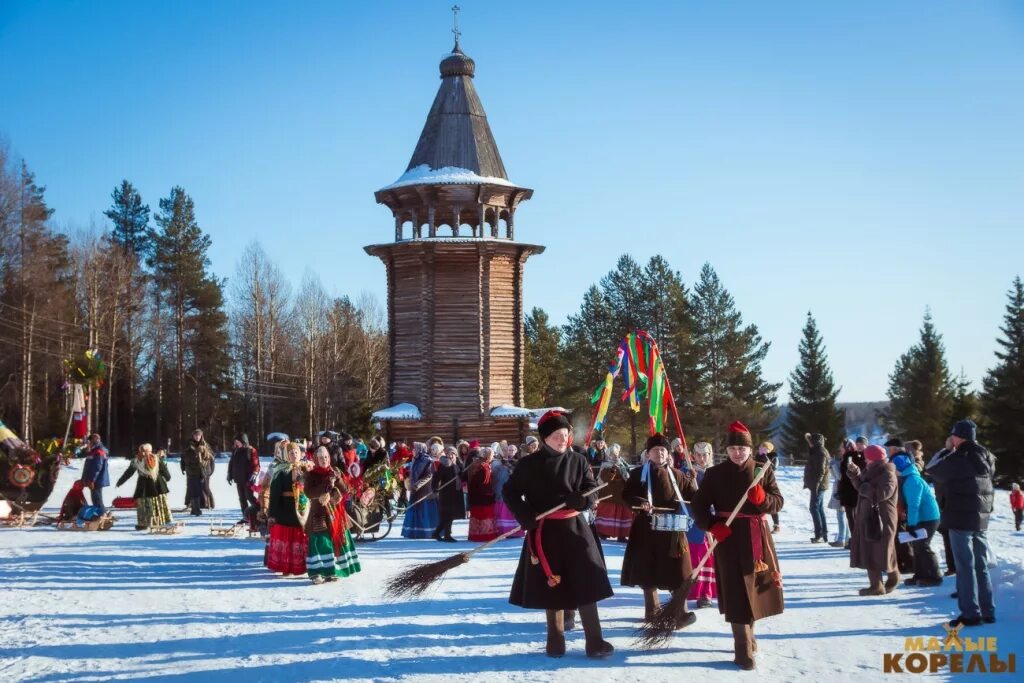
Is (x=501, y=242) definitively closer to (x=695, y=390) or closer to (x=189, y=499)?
(x=189, y=499)

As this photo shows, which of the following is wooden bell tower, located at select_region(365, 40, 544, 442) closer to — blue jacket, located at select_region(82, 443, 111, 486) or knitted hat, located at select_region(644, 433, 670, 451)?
blue jacket, located at select_region(82, 443, 111, 486)

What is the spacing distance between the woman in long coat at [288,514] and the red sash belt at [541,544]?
5.10 metres

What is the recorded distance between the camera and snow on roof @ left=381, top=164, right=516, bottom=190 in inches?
1277

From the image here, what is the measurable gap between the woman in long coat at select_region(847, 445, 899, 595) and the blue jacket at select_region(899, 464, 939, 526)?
469 mm

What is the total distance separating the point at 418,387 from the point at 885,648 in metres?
25.4

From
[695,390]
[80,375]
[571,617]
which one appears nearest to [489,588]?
[571,617]

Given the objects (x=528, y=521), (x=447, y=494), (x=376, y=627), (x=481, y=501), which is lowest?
(x=376, y=627)

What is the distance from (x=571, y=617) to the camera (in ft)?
28.9

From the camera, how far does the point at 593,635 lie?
765 centimetres

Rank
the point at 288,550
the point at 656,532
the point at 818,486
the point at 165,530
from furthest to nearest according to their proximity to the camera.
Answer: the point at 165,530
the point at 818,486
the point at 288,550
the point at 656,532

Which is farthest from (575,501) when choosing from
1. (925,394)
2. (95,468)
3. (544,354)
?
(925,394)

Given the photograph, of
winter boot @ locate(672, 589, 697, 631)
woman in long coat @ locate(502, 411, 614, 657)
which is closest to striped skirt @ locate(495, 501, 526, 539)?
winter boot @ locate(672, 589, 697, 631)

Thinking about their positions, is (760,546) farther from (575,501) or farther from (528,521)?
(528,521)

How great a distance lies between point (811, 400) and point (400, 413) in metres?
35.0
